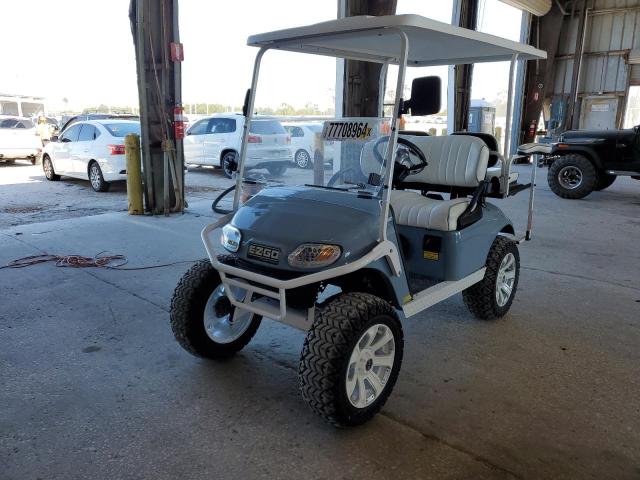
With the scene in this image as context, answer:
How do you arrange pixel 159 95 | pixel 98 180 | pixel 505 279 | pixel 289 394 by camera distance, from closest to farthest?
pixel 289 394
pixel 505 279
pixel 159 95
pixel 98 180

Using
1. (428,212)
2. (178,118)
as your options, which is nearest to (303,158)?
(428,212)

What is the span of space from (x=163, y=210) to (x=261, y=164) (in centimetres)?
447

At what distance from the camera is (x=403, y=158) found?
3.63 meters

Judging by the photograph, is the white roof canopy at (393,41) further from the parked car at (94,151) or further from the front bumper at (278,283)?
the parked car at (94,151)

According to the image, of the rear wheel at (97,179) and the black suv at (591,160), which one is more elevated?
the black suv at (591,160)

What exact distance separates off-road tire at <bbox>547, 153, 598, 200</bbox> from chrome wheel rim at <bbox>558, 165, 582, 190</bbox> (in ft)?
0.12

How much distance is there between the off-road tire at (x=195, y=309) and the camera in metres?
2.97

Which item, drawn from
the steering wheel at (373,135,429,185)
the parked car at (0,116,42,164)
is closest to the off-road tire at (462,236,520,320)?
the steering wheel at (373,135,429,185)

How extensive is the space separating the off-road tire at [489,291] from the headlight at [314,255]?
161cm

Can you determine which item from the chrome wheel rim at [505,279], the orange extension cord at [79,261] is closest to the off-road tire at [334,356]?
the chrome wheel rim at [505,279]

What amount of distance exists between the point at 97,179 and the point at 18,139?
19.6 feet

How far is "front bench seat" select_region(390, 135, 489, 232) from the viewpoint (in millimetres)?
3326

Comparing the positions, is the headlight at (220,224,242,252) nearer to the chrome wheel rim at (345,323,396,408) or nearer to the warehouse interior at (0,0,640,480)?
the warehouse interior at (0,0,640,480)

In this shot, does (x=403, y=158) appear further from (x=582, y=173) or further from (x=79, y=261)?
(x=582, y=173)
